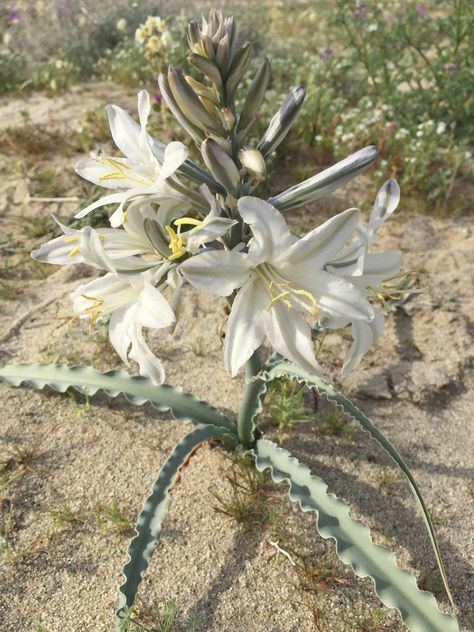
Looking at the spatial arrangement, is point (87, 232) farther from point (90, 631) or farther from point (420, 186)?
point (420, 186)

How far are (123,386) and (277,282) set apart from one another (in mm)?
949

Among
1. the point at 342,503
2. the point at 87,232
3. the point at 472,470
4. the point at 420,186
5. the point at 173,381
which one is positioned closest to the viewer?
the point at 87,232

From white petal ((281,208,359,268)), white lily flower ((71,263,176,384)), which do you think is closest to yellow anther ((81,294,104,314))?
white lily flower ((71,263,176,384))

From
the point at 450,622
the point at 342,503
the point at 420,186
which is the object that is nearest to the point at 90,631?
the point at 342,503

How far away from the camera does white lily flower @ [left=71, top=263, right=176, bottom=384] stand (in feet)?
4.89

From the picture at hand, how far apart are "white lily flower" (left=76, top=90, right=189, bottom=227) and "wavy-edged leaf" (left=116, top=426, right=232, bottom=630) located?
97cm

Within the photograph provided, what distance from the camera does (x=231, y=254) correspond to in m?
1.43

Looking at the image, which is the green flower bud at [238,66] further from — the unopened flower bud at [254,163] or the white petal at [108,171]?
the white petal at [108,171]

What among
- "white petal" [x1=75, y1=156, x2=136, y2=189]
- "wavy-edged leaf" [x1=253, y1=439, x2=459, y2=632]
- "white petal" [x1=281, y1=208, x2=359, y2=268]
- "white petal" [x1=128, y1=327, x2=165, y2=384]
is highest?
"white petal" [x1=75, y1=156, x2=136, y2=189]

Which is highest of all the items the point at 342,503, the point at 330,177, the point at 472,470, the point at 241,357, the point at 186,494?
the point at 330,177

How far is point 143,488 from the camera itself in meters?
2.36

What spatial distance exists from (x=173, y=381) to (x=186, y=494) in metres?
0.70

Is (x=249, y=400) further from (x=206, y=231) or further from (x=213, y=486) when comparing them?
(x=206, y=231)

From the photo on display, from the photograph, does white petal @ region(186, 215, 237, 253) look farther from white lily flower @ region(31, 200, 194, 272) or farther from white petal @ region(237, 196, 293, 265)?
white lily flower @ region(31, 200, 194, 272)
